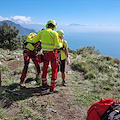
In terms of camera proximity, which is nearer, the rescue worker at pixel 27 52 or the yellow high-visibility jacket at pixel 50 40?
the yellow high-visibility jacket at pixel 50 40

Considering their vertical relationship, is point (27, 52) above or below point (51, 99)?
above

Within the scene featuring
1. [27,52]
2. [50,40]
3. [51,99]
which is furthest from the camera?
[27,52]

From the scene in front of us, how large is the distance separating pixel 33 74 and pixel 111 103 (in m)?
5.11

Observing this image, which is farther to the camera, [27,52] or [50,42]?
[27,52]

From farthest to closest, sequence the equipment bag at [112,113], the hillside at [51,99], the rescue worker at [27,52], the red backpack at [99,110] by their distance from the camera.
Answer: the rescue worker at [27,52], the hillside at [51,99], the red backpack at [99,110], the equipment bag at [112,113]

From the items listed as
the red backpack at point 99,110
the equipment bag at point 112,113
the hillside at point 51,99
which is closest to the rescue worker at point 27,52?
the hillside at point 51,99

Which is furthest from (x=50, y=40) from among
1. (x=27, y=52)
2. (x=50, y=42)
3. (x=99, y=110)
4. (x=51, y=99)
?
(x=99, y=110)

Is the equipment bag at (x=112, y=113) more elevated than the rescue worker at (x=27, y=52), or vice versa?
the rescue worker at (x=27, y=52)

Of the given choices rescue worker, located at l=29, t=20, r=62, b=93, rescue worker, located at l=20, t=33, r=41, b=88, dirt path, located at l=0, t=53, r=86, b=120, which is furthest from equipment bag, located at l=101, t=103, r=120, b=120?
rescue worker, located at l=20, t=33, r=41, b=88

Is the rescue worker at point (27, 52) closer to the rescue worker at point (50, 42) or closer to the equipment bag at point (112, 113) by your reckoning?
the rescue worker at point (50, 42)

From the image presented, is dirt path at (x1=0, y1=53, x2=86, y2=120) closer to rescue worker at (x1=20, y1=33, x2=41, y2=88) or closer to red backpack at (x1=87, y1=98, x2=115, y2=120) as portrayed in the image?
rescue worker at (x1=20, y1=33, x2=41, y2=88)

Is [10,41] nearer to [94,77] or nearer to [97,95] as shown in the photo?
[94,77]

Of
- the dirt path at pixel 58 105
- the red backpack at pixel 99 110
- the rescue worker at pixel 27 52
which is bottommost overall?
the dirt path at pixel 58 105

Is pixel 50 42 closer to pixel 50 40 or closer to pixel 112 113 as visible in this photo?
pixel 50 40
